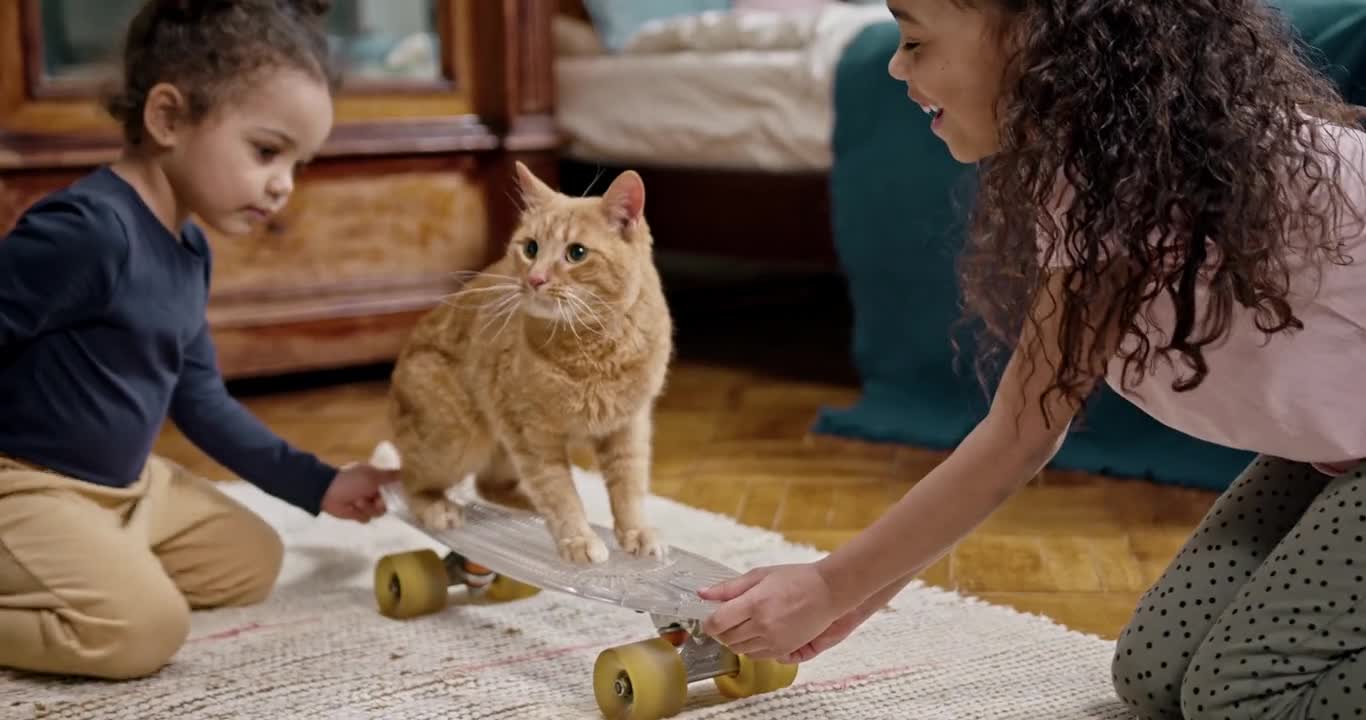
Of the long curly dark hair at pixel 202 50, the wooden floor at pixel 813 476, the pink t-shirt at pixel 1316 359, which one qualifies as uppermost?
the long curly dark hair at pixel 202 50

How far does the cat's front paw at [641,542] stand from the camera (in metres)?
1.35

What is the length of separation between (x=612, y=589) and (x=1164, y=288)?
0.52m

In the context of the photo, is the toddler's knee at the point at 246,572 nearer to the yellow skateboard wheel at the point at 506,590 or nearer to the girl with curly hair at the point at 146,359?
the girl with curly hair at the point at 146,359

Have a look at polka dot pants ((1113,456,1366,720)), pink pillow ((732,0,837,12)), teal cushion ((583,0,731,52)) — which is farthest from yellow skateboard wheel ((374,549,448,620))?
pink pillow ((732,0,837,12))

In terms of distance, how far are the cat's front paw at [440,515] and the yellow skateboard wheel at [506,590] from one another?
0.08m

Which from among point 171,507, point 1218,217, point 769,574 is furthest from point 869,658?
point 171,507

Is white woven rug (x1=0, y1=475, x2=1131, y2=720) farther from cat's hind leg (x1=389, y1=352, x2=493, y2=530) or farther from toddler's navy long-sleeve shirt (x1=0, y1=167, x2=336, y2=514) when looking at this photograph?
toddler's navy long-sleeve shirt (x1=0, y1=167, x2=336, y2=514)

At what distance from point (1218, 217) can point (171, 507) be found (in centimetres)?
112

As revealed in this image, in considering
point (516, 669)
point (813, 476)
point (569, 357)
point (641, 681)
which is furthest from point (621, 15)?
point (641, 681)

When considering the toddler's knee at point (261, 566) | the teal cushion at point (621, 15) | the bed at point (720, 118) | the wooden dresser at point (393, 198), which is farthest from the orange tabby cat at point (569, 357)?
the teal cushion at point (621, 15)

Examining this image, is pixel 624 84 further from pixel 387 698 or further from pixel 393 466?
pixel 387 698

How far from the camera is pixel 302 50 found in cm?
150

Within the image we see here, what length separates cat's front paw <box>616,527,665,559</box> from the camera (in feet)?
4.44

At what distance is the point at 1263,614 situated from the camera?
3.57 feet
